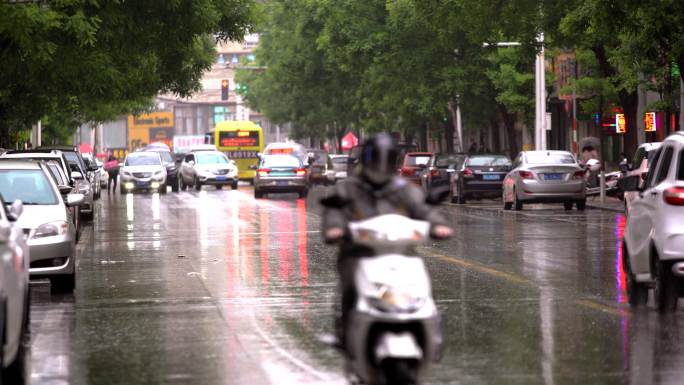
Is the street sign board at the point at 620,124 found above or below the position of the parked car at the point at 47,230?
above

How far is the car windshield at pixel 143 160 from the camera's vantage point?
65.4 m

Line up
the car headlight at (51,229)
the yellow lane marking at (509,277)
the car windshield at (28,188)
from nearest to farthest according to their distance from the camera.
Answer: the yellow lane marking at (509,277)
the car headlight at (51,229)
the car windshield at (28,188)

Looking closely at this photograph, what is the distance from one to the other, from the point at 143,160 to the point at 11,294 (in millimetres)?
55827

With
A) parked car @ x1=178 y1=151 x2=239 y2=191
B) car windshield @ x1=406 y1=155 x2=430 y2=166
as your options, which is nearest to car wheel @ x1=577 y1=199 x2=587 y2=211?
car windshield @ x1=406 y1=155 x2=430 y2=166

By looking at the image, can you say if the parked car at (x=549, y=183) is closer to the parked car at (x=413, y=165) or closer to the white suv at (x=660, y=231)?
the parked car at (x=413, y=165)

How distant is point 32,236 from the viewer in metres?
17.4

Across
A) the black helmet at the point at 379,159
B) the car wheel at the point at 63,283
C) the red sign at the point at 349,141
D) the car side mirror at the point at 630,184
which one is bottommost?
the car wheel at the point at 63,283

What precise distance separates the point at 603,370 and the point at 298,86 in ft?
228

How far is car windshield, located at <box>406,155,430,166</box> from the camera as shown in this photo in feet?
Result: 181

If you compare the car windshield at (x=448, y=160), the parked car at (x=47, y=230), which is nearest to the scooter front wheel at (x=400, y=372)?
the parked car at (x=47, y=230)

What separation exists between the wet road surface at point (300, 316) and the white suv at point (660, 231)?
0.93 feet

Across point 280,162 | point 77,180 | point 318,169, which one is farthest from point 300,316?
point 318,169

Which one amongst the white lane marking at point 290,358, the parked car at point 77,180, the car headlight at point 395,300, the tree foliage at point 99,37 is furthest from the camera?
the parked car at point 77,180

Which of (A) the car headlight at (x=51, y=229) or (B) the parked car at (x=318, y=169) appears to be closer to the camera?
(A) the car headlight at (x=51, y=229)
